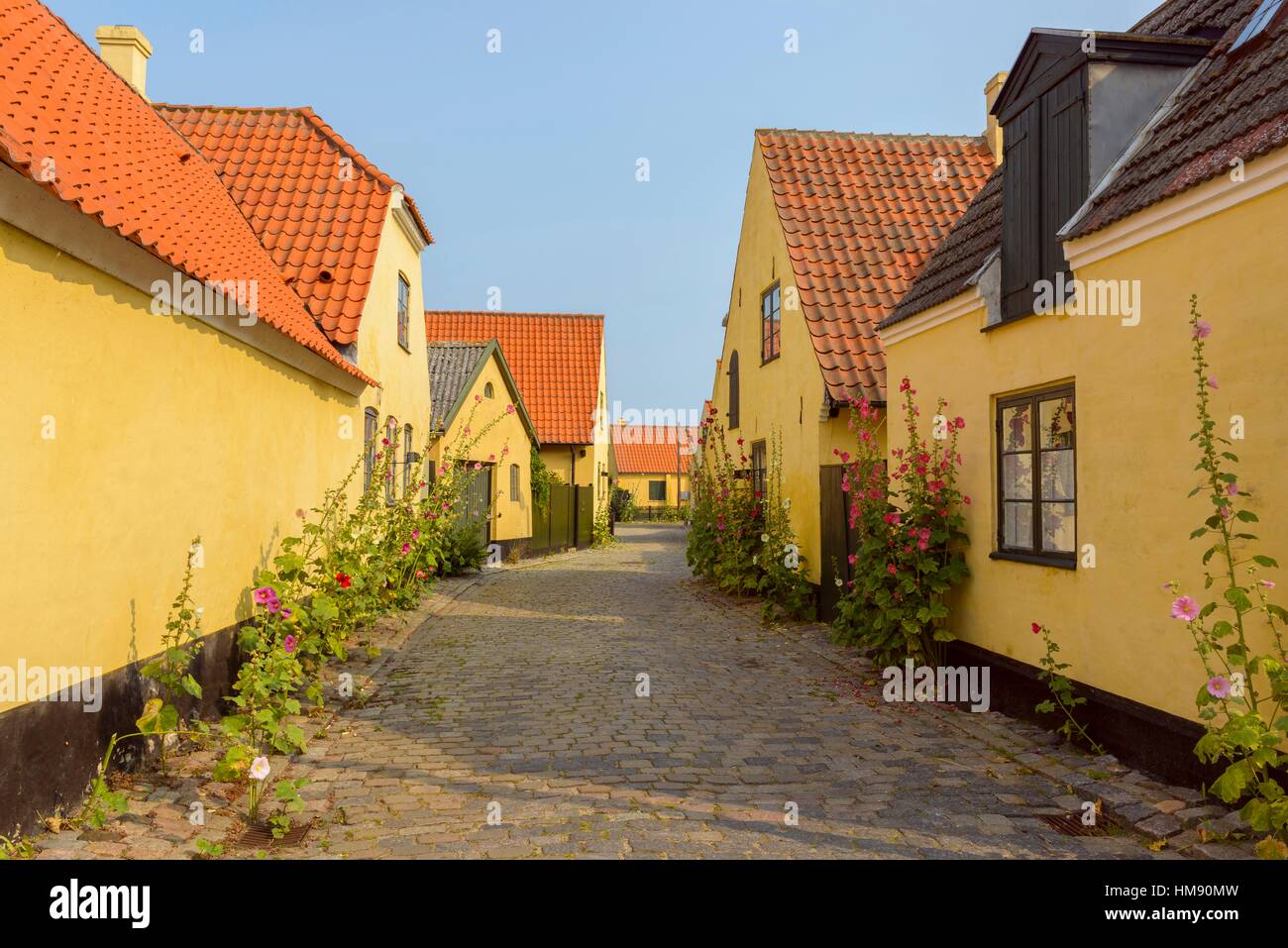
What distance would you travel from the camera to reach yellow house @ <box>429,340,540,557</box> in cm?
1953

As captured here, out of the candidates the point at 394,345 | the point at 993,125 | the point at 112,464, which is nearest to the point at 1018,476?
the point at 112,464

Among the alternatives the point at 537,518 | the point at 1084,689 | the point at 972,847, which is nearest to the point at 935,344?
the point at 1084,689

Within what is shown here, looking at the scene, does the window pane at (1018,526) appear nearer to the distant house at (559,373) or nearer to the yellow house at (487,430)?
the yellow house at (487,430)

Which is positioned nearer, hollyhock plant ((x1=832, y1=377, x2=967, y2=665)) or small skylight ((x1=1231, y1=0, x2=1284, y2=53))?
small skylight ((x1=1231, y1=0, x2=1284, y2=53))

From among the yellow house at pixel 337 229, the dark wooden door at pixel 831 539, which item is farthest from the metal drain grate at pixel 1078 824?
the yellow house at pixel 337 229

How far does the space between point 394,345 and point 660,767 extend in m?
9.11

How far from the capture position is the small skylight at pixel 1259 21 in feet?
19.2

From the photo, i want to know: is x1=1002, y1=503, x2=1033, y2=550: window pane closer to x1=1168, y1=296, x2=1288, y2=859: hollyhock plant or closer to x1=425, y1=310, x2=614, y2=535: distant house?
x1=1168, y1=296, x2=1288, y2=859: hollyhock plant

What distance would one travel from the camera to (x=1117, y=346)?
5590 mm

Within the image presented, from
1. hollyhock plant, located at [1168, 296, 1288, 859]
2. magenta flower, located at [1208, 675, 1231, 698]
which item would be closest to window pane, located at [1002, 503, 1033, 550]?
hollyhock plant, located at [1168, 296, 1288, 859]

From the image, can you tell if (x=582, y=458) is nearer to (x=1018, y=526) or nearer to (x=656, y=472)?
(x=1018, y=526)

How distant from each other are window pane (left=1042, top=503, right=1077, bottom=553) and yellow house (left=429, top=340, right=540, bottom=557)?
13.3 metres

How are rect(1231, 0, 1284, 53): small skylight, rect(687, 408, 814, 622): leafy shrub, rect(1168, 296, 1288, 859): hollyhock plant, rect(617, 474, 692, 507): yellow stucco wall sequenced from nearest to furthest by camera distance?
rect(1168, 296, 1288, 859): hollyhock plant
rect(1231, 0, 1284, 53): small skylight
rect(687, 408, 814, 622): leafy shrub
rect(617, 474, 692, 507): yellow stucco wall

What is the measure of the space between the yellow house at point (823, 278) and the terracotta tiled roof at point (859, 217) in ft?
0.07
